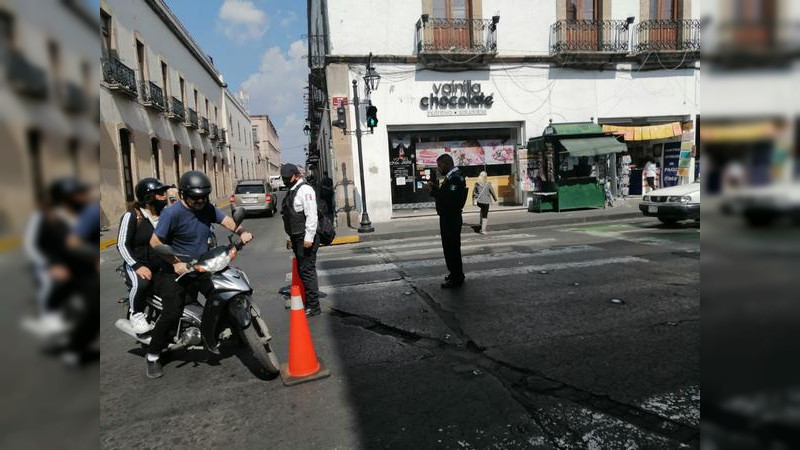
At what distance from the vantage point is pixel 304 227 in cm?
570

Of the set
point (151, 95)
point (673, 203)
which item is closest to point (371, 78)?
point (673, 203)

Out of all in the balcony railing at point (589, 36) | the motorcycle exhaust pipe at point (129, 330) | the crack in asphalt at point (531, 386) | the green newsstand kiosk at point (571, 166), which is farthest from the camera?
the balcony railing at point (589, 36)

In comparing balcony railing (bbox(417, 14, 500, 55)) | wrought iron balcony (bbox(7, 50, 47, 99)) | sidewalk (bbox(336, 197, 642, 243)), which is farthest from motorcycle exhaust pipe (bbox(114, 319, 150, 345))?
balcony railing (bbox(417, 14, 500, 55))

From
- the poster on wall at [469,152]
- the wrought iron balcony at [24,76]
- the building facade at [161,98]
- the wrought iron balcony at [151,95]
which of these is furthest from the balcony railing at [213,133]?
the wrought iron balcony at [24,76]

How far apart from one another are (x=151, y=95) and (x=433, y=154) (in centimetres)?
1222

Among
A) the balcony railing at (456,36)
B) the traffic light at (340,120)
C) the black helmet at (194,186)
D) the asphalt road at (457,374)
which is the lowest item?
the asphalt road at (457,374)

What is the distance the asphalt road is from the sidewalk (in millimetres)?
5911

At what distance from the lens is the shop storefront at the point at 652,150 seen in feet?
56.0

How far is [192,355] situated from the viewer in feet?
14.9

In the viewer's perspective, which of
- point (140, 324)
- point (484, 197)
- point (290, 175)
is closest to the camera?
point (140, 324)

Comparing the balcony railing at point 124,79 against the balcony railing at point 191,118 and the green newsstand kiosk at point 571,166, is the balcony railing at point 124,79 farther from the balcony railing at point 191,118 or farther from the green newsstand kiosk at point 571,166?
the green newsstand kiosk at point 571,166

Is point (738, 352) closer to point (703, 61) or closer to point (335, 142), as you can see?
point (703, 61)

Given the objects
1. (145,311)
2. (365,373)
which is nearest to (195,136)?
(145,311)

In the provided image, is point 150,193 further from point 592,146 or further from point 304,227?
point 592,146
